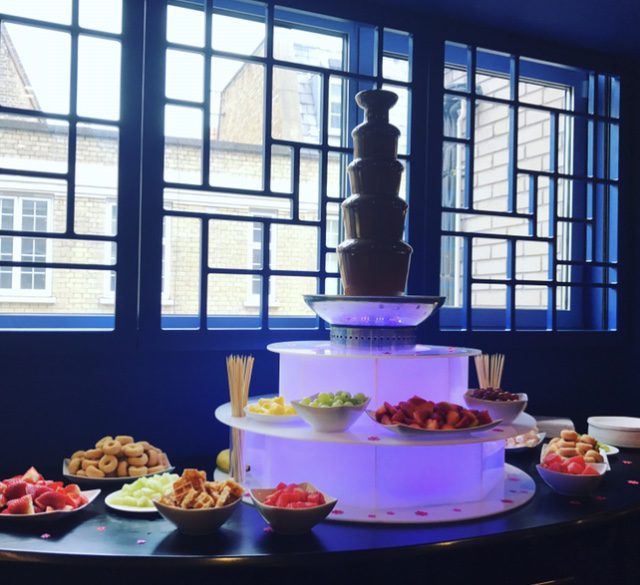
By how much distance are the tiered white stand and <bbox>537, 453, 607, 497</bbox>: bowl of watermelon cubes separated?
7cm

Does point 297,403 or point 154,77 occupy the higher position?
point 154,77

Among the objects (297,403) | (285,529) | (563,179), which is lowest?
(285,529)

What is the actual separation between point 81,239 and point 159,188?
11.8 inches

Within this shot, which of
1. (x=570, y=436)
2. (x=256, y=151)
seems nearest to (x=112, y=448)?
(x=256, y=151)

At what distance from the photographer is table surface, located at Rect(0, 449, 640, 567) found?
1.41 m

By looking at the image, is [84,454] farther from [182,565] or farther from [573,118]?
[573,118]

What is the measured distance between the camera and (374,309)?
1.88 meters

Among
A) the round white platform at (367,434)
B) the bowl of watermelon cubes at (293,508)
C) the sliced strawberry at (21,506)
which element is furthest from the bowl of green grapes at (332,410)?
the sliced strawberry at (21,506)

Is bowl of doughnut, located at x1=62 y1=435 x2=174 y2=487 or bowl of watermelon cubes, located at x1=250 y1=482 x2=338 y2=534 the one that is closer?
bowl of watermelon cubes, located at x1=250 y1=482 x2=338 y2=534

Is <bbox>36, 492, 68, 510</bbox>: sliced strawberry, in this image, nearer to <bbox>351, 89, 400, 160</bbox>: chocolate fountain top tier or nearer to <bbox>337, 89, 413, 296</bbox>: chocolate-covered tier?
<bbox>337, 89, 413, 296</bbox>: chocolate-covered tier

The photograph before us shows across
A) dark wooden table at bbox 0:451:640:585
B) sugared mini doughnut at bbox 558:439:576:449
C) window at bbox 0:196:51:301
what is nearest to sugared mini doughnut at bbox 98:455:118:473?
dark wooden table at bbox 0:451:640:585

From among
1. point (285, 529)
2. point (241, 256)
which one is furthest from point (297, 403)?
point (241, 256)

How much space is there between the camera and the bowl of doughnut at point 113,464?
6.16 ft

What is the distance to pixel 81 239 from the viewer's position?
86.9 inches
